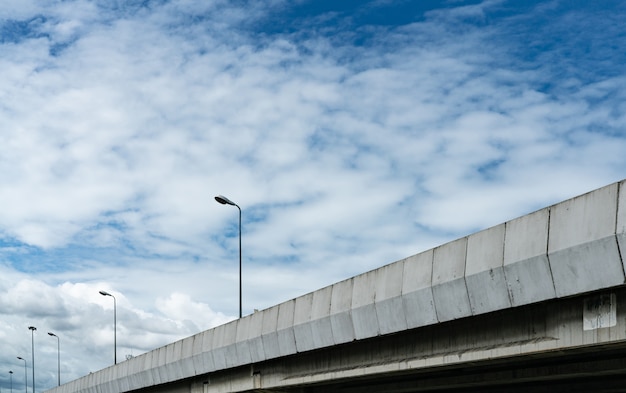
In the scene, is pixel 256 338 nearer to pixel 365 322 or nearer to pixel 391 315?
pixel 365 322

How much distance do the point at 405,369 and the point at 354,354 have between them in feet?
8.92

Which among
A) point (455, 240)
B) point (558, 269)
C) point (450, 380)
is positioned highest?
point (455, 240)

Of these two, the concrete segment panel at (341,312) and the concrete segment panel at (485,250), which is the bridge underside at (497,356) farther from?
the concrete segment panel at (485,250)

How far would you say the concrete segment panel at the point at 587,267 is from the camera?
13273mm

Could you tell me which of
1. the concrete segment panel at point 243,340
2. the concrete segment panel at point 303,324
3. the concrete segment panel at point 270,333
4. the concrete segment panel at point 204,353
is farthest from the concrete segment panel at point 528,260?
the concrete segment panel at point 204,353

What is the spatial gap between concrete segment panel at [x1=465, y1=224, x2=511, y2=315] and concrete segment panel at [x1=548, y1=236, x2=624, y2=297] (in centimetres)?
138

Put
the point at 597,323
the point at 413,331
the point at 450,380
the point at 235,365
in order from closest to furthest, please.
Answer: the point at 597,323, the point at 413,331, the point at 450,380, the point at 235,365

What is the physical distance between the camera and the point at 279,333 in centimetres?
2528

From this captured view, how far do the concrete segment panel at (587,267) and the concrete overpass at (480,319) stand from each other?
0.02 meters

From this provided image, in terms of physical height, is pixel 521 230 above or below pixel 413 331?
above

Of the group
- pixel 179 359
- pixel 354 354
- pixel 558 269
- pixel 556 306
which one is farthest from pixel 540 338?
pixel 179 359

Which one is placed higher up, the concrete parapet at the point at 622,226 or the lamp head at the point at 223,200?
the lamp head at the point at 223,200

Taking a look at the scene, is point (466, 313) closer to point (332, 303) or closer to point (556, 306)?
point (556, 306)

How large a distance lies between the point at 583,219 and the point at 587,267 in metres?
0.79
